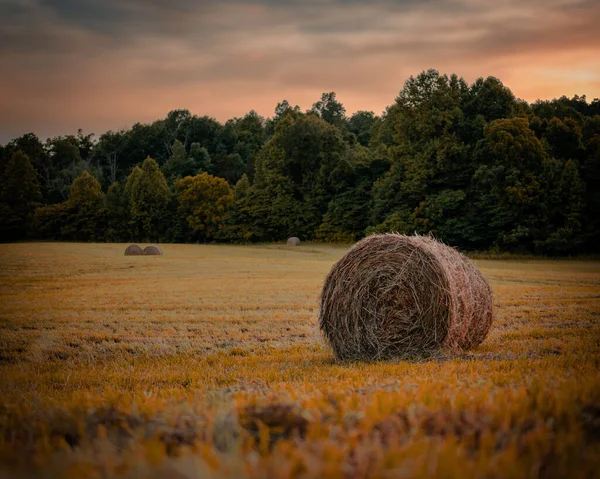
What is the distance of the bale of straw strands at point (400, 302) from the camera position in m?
9.58

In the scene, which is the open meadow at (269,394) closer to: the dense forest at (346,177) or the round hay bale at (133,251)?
the round hay bale at (133,251)

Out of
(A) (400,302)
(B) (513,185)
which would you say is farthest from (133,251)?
(A) (400,302)

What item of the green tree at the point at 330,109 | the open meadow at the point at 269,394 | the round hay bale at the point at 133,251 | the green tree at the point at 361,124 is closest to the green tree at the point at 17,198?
the round hay bale at the point at 133,251

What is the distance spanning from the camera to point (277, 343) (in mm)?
11344

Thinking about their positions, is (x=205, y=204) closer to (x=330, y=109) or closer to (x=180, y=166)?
(x=180, y=166)

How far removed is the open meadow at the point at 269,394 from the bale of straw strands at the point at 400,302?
24.6 inches

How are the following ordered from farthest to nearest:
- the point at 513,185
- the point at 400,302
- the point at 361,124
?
the point at 361,124 → the point at 513,185 → the point at 400,302

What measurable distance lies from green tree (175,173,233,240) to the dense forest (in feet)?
0.70

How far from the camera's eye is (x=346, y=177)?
70875 mm

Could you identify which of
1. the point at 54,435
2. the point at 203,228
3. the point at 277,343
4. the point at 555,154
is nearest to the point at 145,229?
the point at 203,228

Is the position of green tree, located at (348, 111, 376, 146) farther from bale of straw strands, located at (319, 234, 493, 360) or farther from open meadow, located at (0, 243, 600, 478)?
bale of straw strands, located at (319, 234, 493, 360)

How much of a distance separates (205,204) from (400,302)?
235 feet

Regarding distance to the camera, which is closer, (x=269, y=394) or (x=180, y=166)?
(x=269, y=394)

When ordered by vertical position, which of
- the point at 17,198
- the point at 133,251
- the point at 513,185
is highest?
the point at 513,185
